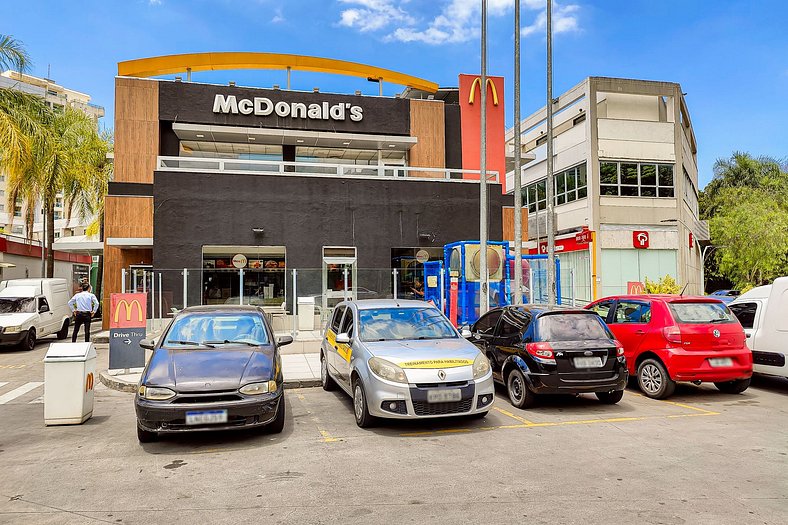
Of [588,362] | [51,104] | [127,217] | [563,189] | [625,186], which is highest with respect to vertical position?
[51,104]

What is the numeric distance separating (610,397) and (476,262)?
8.64 metres

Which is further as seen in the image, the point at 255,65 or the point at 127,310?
the point at 255,65

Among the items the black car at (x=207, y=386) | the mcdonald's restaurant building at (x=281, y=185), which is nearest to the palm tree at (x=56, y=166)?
the mcdonald's restaurant building at (x=281, y=185)

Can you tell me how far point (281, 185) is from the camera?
20125 mm

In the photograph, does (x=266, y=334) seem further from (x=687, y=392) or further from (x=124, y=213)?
(x=124, y=213)

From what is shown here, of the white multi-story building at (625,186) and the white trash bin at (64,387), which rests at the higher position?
the white multi-story building at (625,186)

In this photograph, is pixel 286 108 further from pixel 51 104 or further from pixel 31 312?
pixel 51 104

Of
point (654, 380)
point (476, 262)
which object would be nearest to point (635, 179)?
point (476, 262)

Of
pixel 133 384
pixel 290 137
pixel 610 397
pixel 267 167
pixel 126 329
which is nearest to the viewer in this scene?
pixel 610 397

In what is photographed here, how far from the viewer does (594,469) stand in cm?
559

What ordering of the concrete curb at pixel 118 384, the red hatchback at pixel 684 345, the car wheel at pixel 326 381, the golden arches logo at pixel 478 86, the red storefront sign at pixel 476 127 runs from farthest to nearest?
the golden arches logo at pixel 478 86 → the red storefront sign at pixel 476 127 → the concrete curb at pixel 118 384 → the car wheel at pixel 326 381 → the red hatchback at pixel 684 345

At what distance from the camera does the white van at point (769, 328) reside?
31.3 feet

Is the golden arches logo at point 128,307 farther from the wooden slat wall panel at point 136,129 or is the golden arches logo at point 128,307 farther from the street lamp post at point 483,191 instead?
the wooden slat wall panel at point 136,129

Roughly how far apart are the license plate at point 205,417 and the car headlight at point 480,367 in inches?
124
